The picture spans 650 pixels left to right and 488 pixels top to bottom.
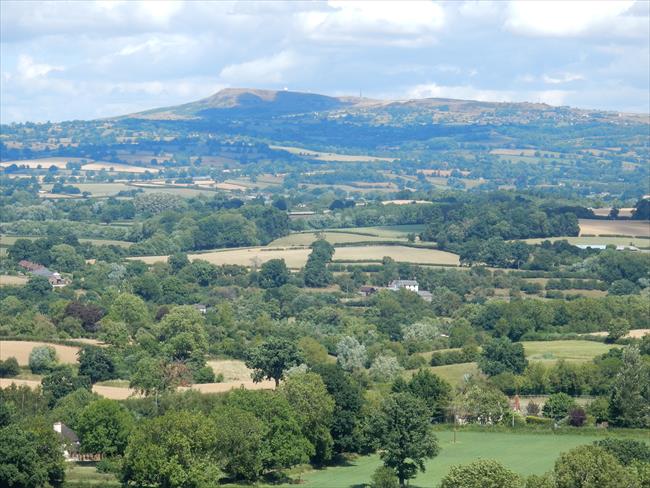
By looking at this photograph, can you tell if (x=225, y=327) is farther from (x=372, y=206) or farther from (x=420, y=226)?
(x=372, y=206)

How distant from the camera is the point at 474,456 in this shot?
54.1 metres

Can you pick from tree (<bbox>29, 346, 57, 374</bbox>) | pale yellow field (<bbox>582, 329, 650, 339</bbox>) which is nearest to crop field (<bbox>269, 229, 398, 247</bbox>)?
pale yellow field (<bbox>582, 329, 650, 339</bbox>)

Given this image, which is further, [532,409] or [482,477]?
[532,409]

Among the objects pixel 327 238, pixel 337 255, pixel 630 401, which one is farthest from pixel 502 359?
pixel 327 238

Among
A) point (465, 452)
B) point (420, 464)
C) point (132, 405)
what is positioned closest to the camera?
point (420, 464)

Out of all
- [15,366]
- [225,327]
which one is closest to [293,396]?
[15,366]

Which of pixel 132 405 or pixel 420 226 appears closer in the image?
pixel 132 405

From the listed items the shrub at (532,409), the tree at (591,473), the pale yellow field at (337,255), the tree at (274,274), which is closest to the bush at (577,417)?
the shrub at (532,409)

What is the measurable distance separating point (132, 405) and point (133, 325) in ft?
82.9

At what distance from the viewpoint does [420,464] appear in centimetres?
5116

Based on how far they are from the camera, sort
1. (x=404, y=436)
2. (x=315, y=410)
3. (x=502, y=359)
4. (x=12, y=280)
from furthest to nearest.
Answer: (x=12, y=280), (x=502, y=359), (x=315, y=410), (x=404, y=436)

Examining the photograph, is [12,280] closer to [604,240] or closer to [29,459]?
[604,240]

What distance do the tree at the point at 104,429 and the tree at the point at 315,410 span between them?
5815 mm

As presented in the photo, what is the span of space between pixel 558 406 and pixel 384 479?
50.8 feet
